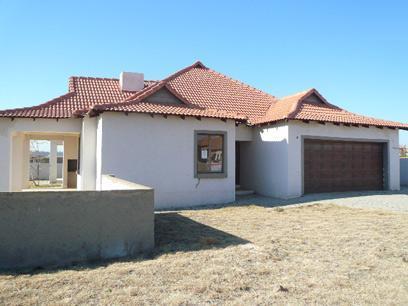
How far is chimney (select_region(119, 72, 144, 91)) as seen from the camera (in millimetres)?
18484

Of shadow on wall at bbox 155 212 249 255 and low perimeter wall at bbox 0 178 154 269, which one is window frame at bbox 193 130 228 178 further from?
low perimeter wall at bbox 0 178 154 269

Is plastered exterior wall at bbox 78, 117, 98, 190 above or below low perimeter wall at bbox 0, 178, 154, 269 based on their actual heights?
above

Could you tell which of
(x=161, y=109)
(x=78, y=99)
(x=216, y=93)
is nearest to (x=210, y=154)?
(x=161, y=109)

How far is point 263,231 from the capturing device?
30.0ft

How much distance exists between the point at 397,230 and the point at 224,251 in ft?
14.8

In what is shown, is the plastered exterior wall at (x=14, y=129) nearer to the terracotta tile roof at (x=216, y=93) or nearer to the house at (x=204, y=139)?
the house at (x=204, y=139)

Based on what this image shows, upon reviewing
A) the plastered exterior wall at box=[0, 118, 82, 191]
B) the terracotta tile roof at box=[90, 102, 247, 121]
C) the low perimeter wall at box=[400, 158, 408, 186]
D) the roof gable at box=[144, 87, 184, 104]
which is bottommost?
the low perimeter wall at box=[400, 158, 408, 186]

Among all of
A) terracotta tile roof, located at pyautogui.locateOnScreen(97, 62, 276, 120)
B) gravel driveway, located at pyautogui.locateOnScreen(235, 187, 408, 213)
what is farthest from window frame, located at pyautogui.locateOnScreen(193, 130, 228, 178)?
gravel driveway, located at pyautogui.locateOnScreen(235, 187, 408, 213)

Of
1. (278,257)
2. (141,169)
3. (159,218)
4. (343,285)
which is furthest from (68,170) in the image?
(343,285)

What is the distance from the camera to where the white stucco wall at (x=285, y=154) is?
616 inches

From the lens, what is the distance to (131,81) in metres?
18.7

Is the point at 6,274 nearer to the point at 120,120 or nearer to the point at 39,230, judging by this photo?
the point at 39,230

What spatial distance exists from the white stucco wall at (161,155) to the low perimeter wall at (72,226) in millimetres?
6379

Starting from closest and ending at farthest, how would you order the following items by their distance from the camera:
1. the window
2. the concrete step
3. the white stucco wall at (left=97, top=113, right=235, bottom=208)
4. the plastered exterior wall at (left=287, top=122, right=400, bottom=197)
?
the white stucco wall at (left=97, top=113, right=235, bottom=208) → the window → the plastered exterior wall at (left=287, top=122, right=400, bottom=197) → the concrete step
